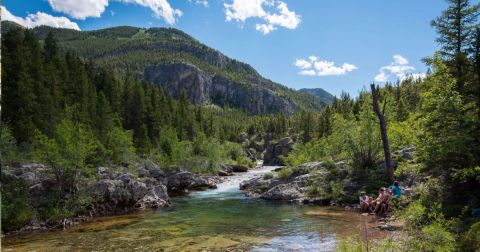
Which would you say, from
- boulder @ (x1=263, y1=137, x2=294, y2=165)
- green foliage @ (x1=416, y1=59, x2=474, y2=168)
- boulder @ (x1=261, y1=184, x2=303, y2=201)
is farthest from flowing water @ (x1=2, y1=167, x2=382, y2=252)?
boulder @ (x1=263, y1=137, x2=294, y2=165)

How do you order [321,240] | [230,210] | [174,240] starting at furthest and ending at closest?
1. [230,210]
2. [174,240]
3. [321,240]

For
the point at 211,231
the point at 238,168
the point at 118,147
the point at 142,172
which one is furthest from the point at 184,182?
the point at 238,168

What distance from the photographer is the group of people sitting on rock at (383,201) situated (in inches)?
918

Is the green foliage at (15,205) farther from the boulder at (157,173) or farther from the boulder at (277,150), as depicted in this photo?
the boulder at (277,150)

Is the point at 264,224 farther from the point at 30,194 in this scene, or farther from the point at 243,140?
the point at 243,140

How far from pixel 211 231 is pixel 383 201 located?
10.9m

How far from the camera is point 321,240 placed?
1808 centimetres

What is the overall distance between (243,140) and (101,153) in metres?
124

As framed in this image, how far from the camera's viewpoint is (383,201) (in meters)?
24.3

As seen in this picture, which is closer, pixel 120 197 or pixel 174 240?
pixel 174 240

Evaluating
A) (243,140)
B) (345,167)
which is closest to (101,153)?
(345,167)

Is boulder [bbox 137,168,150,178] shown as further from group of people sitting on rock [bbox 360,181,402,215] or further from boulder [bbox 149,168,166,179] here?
group of people sitting on rock [bbox 360,181,402,215]

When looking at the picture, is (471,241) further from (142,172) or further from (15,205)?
(142,172)

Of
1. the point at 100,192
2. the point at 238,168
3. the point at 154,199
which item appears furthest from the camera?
the point at 238,168
